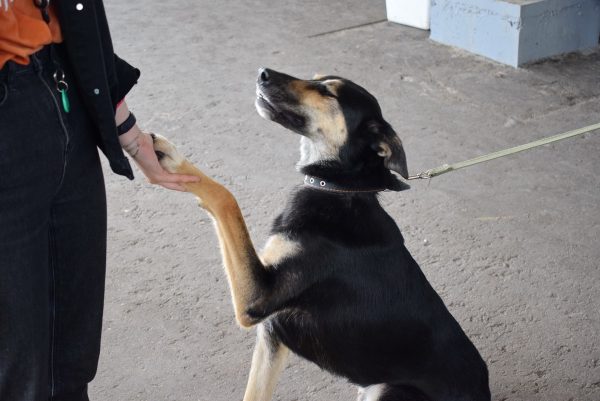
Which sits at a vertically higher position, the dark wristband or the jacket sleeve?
the jacket sleeve

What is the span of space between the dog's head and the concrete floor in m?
0.92

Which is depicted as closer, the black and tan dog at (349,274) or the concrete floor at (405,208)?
the black and tan dog at (349,274)

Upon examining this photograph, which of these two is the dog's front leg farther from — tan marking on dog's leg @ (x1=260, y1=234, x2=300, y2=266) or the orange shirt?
the orange shirt

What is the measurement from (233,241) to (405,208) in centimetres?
185

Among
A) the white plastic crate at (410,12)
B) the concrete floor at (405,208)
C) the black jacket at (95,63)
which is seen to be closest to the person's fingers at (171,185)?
the black jacket at (95,63)

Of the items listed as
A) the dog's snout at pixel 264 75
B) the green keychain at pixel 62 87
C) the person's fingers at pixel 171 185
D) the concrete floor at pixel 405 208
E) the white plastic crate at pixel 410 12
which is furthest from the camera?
the white plastic crate at pixel 410 12

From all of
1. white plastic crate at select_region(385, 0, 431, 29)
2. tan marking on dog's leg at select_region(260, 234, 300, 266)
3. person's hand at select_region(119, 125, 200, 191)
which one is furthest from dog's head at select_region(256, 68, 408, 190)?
white plastic crate at select_region(385, 0, 431, 29)

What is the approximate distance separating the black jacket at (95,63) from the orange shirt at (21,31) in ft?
0.17

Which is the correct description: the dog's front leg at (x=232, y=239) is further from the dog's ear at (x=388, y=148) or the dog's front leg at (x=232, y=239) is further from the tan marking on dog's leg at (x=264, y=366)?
the dog's ear at (x=388, y=148)

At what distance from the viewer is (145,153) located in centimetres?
205

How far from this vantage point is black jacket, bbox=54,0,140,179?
1.62 metres

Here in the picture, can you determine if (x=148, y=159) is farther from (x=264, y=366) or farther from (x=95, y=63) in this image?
(x=264, y=366)

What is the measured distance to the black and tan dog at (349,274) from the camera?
7.31 ft

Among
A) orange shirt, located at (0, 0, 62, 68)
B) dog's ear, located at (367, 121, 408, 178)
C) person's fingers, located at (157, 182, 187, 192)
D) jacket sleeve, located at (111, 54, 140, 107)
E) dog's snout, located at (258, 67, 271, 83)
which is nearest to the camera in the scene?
orange shirt, located at (0, 0, 62, 68)
